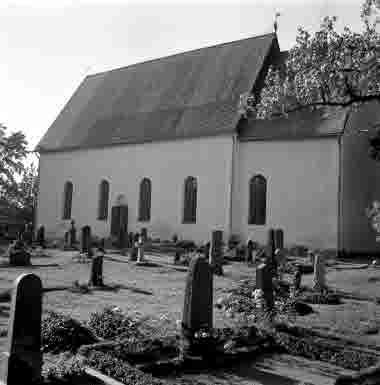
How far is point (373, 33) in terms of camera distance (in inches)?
452

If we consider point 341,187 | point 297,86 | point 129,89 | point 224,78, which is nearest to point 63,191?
point 129,89

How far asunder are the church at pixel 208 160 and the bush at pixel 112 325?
51.6 feet

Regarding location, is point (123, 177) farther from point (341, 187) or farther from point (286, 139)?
point (341, 187)

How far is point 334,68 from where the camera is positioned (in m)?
11.7

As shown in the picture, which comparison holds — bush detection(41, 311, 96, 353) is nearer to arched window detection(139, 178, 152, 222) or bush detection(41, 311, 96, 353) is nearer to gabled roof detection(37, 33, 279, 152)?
gabled roof detection(37, 33, 279, 152)

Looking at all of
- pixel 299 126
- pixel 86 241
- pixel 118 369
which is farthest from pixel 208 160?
pixel 118 369

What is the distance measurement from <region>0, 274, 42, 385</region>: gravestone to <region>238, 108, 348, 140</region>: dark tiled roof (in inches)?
749

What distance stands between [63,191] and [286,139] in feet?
50.7

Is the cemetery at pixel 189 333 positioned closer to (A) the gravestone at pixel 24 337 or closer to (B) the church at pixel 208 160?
(A) the gravestone at pixel 24 337

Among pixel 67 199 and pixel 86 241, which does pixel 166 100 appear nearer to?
pixel 67 199

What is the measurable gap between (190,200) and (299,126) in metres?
6.99

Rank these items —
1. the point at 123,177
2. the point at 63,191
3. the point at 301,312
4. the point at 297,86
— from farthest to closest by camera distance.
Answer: the point at 63,191 < the point at 123,177 < the point at 297,86 < the point at 301,312

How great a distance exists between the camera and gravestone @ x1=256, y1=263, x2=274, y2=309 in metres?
9.05

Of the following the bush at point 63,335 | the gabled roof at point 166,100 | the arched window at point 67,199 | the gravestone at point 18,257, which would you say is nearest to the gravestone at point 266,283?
the bush at point 63,335
